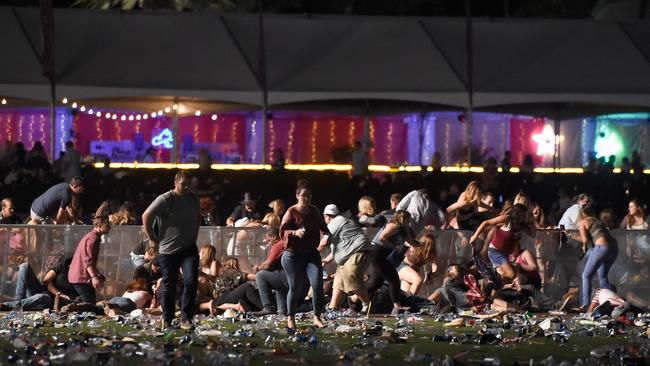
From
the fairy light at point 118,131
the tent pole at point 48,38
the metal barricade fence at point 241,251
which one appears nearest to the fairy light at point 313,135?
the fairy light at point 118,131

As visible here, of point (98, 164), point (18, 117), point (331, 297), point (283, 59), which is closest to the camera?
point (331, 297)

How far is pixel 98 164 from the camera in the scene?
109 ft

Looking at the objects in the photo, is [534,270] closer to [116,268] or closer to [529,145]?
[116,268]

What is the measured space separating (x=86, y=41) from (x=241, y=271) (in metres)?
15.6

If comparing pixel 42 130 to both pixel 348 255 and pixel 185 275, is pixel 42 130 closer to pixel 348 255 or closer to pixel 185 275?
pixel 348 255

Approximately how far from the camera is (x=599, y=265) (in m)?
20.9

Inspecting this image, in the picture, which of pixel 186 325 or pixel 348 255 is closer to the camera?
pixel 186 325

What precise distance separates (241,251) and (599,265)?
4846mm

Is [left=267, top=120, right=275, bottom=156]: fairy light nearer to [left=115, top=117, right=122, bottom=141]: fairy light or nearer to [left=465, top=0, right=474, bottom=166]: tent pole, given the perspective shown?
[left=115, top=117, right=122, bottom=141]: fairy light

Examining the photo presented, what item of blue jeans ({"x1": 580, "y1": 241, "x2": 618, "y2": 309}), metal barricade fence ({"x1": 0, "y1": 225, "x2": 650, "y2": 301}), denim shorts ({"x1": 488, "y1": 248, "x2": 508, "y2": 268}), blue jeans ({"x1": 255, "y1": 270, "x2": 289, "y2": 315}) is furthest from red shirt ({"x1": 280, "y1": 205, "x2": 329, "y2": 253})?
blue jeans ({"x1": 580, "y1": 241, "x2": 618, "y2": 309})

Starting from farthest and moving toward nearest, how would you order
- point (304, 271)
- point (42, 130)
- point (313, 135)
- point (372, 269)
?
point (313, 135) < point (42, 130) < point (372, 269) < point (304, 271)

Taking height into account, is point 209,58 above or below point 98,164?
above

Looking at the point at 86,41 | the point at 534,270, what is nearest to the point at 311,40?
the point at 86,41

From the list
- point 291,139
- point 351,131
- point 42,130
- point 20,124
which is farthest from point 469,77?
point 20,124
